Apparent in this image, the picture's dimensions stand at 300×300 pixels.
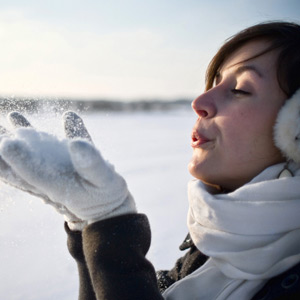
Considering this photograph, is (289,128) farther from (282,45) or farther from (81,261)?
(81,261)

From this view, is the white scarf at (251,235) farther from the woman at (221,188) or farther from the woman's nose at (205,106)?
the woman's nose at (205,106)

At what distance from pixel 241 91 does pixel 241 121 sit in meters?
0.11

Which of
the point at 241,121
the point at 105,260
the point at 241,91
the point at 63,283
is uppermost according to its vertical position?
the point at 241,91

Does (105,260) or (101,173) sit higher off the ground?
(101,173)

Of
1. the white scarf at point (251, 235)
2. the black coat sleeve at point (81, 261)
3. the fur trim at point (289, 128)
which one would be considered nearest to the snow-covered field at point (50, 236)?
the black coat sleeve at point (81, 261)

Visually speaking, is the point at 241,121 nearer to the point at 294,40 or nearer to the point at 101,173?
the point at 294,40

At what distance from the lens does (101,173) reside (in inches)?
33.6

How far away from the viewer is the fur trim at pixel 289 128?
3.31ft

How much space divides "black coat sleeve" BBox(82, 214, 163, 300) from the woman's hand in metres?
0.04

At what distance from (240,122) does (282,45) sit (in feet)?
1.08

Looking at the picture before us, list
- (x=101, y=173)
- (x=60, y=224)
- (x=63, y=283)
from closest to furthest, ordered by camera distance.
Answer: (x=101, y=173)
(x=63, y=283)
(x=60, y=224)

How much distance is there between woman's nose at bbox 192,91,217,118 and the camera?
114cm

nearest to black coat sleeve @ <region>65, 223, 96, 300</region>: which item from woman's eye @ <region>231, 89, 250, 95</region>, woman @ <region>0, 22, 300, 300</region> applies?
woman @ <region>0, 22, 300, 300</region>

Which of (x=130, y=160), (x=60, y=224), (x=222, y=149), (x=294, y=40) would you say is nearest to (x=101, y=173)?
(x=222, y=149)
